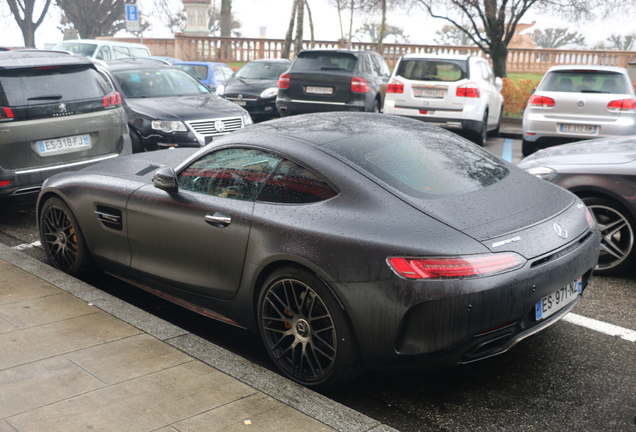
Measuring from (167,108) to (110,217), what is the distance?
17.3 feet

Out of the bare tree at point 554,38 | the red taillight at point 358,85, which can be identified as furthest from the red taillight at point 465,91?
the bare tree at point 554,38

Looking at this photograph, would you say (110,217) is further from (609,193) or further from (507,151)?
(507,151)

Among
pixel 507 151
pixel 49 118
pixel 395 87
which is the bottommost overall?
pixel 507 151

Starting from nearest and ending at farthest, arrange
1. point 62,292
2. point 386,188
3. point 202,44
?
1. point 386,188
2. point 62,292
3. point 202,44

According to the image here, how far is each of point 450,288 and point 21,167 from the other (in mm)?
5195

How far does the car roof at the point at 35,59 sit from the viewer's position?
6.69 meters

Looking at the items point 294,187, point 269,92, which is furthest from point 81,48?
point 294,187

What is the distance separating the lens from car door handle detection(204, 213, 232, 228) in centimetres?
374

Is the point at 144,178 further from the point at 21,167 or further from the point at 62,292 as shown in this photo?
the point at 21,167

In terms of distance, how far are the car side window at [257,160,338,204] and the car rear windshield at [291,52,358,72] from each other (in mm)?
9648

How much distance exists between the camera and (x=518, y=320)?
123 inches

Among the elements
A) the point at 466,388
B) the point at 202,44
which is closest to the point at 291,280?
the point at 466,388

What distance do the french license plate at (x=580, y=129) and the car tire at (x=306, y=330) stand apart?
7.81 m

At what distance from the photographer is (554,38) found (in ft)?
251
